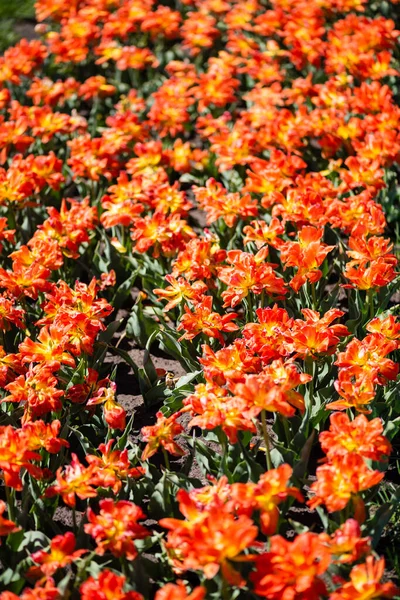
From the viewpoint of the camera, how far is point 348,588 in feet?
7.30

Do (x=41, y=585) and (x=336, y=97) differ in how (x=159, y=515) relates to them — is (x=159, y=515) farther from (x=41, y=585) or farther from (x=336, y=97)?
(x=336, y=97)

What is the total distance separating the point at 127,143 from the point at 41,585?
3009 mm

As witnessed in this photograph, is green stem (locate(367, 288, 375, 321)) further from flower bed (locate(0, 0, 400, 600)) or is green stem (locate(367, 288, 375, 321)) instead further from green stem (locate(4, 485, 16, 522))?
green stem (locate(4, 485, 16, 522))

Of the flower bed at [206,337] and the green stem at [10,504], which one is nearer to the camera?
the flower bed at [206,337]

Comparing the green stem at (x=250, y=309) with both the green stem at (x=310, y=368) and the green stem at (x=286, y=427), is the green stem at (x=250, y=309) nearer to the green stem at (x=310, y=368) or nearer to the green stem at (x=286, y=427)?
the green stem at (x=310, y=368)

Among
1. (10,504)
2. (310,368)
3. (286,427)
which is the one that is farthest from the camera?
(310,368)

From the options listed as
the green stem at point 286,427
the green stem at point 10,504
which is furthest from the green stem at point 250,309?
the green stem at point 10,504

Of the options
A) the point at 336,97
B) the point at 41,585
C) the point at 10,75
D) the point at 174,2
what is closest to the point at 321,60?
the point at 336,97

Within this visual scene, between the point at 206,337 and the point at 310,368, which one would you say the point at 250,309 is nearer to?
the point at 206,337

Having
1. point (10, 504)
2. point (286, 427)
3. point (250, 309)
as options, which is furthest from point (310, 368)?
point (10, 504)

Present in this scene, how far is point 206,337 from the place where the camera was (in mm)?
3342

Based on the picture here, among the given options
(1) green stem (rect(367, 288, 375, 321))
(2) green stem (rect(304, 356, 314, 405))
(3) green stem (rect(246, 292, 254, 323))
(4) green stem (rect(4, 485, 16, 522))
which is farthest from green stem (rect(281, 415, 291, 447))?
(4) green stem (rect(4, 485, 16, 522))

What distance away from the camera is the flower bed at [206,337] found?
8.00 ft

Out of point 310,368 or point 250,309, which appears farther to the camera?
point 250,309
